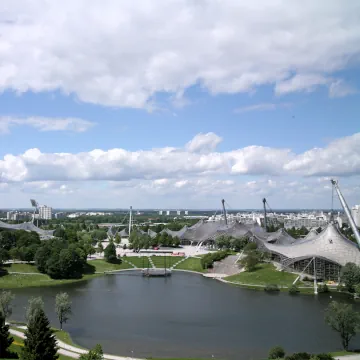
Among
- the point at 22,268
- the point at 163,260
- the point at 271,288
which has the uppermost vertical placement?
the point at 22,268

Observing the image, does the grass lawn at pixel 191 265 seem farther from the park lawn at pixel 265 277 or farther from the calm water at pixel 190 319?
the calm water at pixel 190 319

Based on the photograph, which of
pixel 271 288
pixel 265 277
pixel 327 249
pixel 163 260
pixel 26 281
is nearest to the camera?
pixel 271 288

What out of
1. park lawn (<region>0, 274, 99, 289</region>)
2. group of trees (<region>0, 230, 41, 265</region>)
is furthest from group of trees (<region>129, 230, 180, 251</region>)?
park lawn (<region>0, 274, 99, 289</region>)

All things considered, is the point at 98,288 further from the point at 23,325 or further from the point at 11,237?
the point at 11,237

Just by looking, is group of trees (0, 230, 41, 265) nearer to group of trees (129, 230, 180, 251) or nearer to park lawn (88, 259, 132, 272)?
park lawn (88, 259, 132, 272)

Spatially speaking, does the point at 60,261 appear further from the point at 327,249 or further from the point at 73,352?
the point at 327,249

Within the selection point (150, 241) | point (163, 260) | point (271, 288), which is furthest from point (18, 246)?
point (271, 288)

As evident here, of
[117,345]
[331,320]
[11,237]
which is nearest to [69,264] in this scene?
[11,237]
